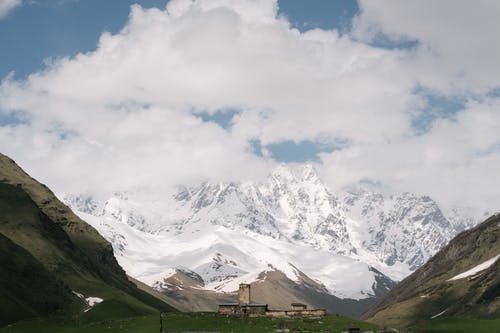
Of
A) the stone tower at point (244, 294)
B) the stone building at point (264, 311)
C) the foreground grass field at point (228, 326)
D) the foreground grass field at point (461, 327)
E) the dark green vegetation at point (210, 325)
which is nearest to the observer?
the dark green vegetation at point (210, 325)

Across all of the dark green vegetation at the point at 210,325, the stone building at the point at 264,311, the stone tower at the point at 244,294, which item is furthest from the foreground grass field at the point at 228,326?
the stone tower at the point at 244,294

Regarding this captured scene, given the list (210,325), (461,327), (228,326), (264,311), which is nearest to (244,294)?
(264,311)

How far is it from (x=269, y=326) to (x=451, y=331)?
35004mm

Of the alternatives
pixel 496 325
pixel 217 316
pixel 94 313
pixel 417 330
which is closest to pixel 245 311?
pixel 217 316

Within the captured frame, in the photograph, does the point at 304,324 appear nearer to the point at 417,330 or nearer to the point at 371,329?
the point at 371,329

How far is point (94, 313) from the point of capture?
7638 inches

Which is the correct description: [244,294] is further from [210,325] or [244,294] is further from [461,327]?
[461,327]

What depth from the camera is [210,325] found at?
126562mm

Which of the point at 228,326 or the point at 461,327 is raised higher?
the point at 228,326

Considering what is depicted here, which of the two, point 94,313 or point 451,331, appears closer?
point 451,331

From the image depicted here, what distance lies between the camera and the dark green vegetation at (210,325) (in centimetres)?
12244

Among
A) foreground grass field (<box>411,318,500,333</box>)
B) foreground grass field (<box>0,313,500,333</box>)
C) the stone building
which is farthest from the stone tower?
foreground grass field (<box>411,318,500,333</box>)

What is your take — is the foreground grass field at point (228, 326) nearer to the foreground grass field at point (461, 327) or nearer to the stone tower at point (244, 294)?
the foreground grass field at point (461, 327)

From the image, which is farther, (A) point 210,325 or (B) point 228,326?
(A) point 210,325
